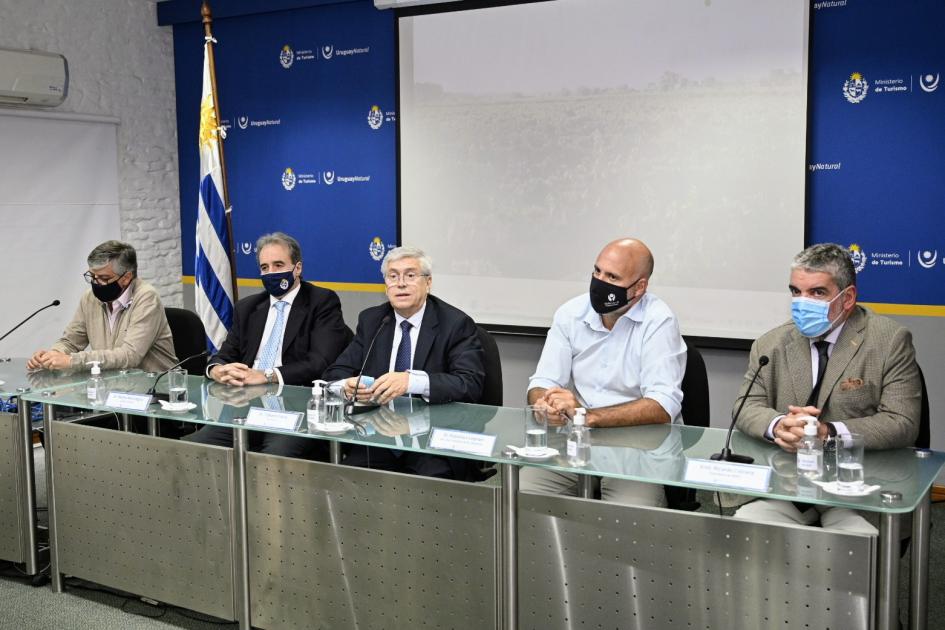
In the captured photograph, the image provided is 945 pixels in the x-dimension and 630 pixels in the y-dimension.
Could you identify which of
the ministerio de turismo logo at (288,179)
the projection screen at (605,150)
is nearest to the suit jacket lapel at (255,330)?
the projection screen at (605,150)

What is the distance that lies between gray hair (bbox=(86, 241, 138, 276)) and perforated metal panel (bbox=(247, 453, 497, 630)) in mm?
1537

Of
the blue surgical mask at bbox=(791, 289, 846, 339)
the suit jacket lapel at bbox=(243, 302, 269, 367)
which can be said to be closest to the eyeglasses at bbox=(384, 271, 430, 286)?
the suit jacket lapel at bbox=(243, 302, 269, 367)

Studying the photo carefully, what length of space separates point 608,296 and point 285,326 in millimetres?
1388

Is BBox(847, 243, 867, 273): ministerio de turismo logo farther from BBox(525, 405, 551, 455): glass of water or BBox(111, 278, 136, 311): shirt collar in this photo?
BBox(111, 278, 136, 311): shirt collar

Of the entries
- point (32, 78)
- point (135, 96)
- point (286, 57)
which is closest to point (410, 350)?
point (286, 57)

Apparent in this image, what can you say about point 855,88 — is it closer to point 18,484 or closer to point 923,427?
point 923,427

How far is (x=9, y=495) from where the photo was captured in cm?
338

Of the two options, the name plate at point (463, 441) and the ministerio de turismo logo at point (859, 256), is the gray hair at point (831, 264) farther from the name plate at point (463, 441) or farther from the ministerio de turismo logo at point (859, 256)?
the ministerio de turismo logo at point (859, 256)

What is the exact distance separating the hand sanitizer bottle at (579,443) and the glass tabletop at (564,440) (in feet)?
0.07

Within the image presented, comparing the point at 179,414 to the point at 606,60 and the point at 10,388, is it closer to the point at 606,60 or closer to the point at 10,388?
the point at 10,388

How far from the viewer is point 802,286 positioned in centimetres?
262

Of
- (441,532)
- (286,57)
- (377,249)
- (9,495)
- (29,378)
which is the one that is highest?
(286,57)

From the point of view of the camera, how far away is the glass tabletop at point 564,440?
208 centimetres

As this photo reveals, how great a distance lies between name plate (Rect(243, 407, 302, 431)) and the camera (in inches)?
107
